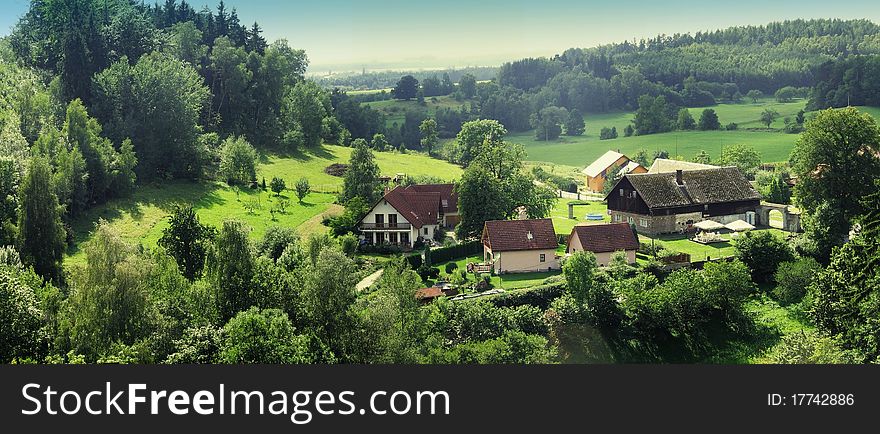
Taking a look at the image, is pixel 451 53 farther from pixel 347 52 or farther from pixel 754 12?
pixel 754 12

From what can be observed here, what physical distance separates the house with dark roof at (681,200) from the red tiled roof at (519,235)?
8.08 m

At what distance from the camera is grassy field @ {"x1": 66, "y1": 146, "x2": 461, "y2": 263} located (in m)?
43.1

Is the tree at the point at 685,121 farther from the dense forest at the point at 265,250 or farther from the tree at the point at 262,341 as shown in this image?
the tree at the point at 262,341

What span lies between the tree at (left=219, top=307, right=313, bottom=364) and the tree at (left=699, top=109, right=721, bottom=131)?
227 feet

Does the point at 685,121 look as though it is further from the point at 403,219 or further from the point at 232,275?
the point at 232,275

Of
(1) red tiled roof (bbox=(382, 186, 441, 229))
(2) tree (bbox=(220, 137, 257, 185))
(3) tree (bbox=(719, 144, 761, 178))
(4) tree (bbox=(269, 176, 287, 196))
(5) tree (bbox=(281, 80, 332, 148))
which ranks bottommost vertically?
(3) tree (bbox=(719, 144, 761, 178))

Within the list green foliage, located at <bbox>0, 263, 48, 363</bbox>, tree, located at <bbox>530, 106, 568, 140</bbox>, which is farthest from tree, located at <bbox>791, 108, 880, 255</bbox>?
tree, located at <bbox>530, 106, 568, 140</bbox>

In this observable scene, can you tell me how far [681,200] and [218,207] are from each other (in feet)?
78.6

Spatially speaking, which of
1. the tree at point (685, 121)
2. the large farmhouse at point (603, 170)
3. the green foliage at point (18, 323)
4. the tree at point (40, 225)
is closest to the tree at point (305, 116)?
the large farmhouse at point (603, 170)

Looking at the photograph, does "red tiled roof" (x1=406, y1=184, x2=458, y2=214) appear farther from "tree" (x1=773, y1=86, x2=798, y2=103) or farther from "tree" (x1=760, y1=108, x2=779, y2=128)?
"tree" (x1=773, y1=86, x2=798, y2=103)

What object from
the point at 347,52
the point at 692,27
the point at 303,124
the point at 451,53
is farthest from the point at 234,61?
the point at 692,27

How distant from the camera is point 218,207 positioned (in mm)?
48281

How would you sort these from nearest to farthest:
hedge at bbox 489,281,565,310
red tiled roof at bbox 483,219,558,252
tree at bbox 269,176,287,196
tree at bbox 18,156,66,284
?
hedge at bbox 489,281,565,310 → tree at bbox 18,156,66,284 → red tiled roof at bbox 483,219,558,252 → tree at bbox 269,176,287,196

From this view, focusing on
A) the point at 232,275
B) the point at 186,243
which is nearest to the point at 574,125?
the point at 186,243
